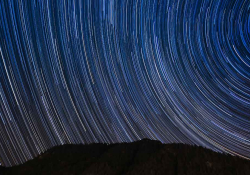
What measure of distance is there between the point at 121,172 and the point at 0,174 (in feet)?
14.2

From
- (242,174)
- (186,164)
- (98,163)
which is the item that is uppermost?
(242,174)

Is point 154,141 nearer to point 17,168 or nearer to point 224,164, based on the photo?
point 224,164

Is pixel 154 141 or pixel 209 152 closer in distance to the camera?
pixel 209 152

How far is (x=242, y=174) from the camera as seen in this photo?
496 cm

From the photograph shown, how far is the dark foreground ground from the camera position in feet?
17.9

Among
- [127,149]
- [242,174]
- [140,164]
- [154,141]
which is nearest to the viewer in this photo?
[242,174]

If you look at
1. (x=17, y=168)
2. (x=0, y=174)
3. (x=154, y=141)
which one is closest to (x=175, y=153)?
(x=154, y=141)

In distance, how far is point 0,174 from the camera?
21.9ft

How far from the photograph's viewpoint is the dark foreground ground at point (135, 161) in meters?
5.46

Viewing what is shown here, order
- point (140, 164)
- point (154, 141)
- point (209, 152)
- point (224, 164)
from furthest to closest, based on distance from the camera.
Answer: point (154, 141) → point (209, 152) → point (140, 164) → point (224, 164)

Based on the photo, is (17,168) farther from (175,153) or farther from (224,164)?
(224,164)

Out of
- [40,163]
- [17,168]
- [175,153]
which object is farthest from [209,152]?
[17,168]

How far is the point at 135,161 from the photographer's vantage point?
6.43 m

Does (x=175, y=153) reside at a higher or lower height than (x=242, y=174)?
lower
